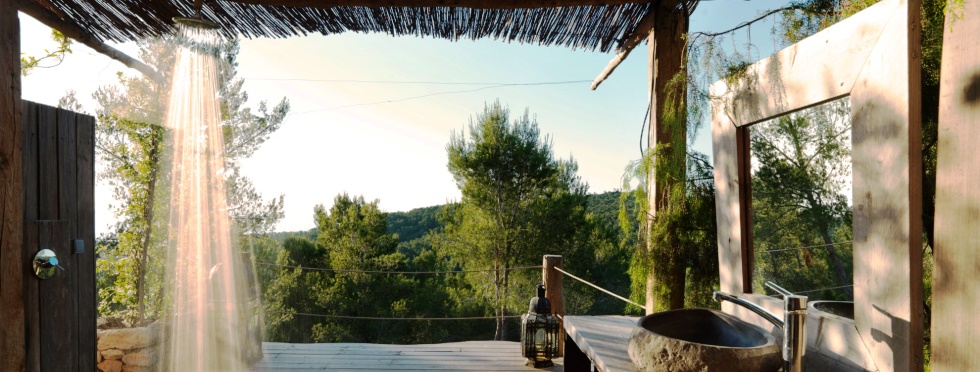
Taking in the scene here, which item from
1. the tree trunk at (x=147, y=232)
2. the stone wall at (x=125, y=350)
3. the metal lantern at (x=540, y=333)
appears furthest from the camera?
the tree trunk at (x=147, y=232)

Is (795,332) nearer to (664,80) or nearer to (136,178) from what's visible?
(664,80)

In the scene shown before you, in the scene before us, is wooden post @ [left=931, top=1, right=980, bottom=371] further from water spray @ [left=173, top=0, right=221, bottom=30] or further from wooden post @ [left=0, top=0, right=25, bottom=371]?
water spray @ [left=173, top=0, right=221, bottom=30]

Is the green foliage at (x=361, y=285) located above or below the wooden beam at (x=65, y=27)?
below

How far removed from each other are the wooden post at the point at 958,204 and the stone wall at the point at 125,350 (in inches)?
163

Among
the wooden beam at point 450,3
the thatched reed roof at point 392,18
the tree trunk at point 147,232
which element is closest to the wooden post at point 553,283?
the thatched reed roof at point 392,18

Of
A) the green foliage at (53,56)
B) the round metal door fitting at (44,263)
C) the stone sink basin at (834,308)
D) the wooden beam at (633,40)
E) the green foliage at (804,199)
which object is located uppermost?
the green foliage at (53,56)

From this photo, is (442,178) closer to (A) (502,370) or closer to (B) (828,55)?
(A) (502,370)

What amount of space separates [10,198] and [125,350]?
2612 mm

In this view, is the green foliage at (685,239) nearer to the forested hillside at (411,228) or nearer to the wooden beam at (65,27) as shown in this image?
the wooden beam at (65,27)

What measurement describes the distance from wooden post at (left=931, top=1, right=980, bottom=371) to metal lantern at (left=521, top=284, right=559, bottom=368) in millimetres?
1826

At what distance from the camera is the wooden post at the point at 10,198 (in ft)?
4.75

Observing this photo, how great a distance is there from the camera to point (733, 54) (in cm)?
156

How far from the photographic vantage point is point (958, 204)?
0.86 metres

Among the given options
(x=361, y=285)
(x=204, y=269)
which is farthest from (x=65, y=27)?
(x=361, y=285)
